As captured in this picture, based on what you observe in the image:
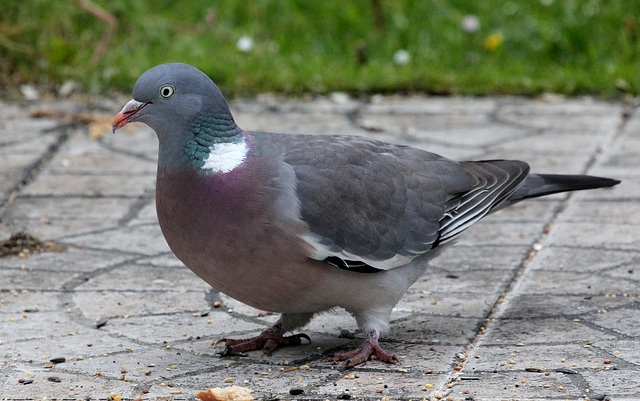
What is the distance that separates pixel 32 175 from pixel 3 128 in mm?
976

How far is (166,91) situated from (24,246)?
5.19 ft

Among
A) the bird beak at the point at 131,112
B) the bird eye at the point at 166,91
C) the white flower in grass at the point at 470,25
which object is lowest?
the bird beak at the point at 131,112

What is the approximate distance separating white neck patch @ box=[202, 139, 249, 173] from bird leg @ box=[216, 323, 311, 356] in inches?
25.6

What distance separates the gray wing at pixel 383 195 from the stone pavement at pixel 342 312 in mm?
365

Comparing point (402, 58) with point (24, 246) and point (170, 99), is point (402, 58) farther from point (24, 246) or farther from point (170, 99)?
point (170, 99)

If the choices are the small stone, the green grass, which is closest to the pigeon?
the small stone

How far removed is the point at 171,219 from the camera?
9.95ft

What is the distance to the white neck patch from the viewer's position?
300 cm

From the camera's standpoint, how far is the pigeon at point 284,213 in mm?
2984

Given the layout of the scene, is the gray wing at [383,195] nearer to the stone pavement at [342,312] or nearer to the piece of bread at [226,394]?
the stone pavement at [342,312]

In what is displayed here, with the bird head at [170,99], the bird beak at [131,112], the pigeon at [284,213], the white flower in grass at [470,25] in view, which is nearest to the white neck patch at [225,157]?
the pigeon at [284,213]

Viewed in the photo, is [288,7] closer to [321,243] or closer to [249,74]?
[249,74]

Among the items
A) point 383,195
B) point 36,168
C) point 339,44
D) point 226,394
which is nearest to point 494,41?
point 339,44

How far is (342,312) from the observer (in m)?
3.69
